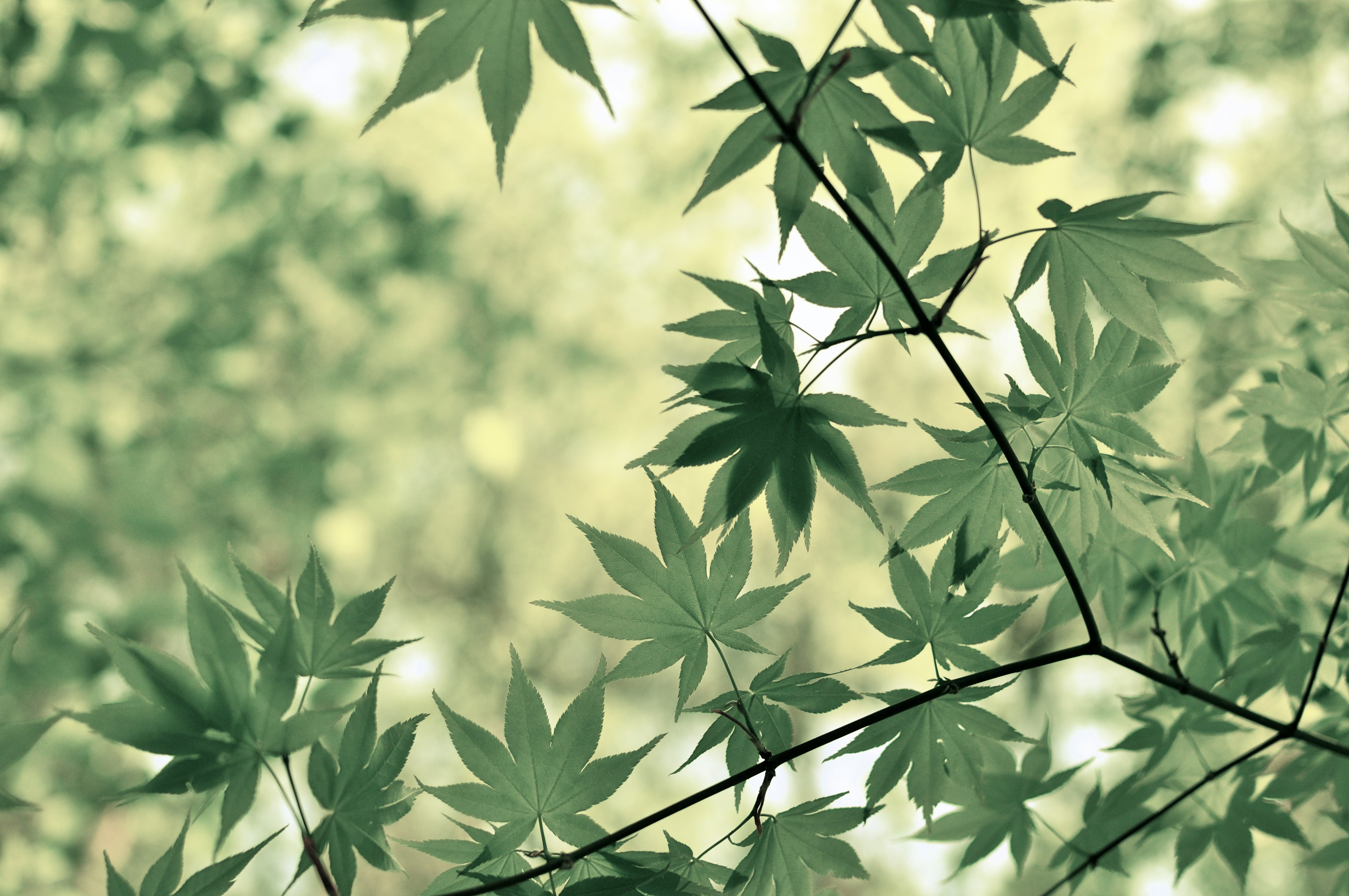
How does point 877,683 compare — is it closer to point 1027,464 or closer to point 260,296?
point 260,296

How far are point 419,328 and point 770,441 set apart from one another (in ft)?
12.7

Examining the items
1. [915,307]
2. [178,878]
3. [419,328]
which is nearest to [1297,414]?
[915,307]

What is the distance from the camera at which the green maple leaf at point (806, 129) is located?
50 cm

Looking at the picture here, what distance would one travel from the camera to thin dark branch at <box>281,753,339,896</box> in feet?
1.75

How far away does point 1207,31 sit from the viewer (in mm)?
3904

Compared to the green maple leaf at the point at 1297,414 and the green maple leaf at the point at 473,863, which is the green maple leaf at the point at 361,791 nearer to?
the green maple leaf at the point at 473,863

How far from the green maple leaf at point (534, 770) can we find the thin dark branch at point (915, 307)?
315 mm

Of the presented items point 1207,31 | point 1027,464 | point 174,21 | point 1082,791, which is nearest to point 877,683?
point 1082,791

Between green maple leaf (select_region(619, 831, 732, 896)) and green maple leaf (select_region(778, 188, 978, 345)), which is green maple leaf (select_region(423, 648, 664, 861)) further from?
green maple leaf (select_region(778, 188, 978, 345))

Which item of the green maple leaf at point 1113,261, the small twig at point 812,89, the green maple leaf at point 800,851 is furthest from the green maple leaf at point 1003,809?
the small twig at point 812,89

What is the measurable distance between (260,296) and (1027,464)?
324cm

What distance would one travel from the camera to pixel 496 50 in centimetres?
53

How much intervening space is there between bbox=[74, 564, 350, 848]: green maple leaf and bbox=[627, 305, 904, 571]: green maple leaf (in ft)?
0.88

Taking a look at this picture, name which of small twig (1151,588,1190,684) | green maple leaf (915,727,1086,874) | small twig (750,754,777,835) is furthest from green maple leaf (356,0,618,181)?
green maple leaf (915,727,1086,874)
